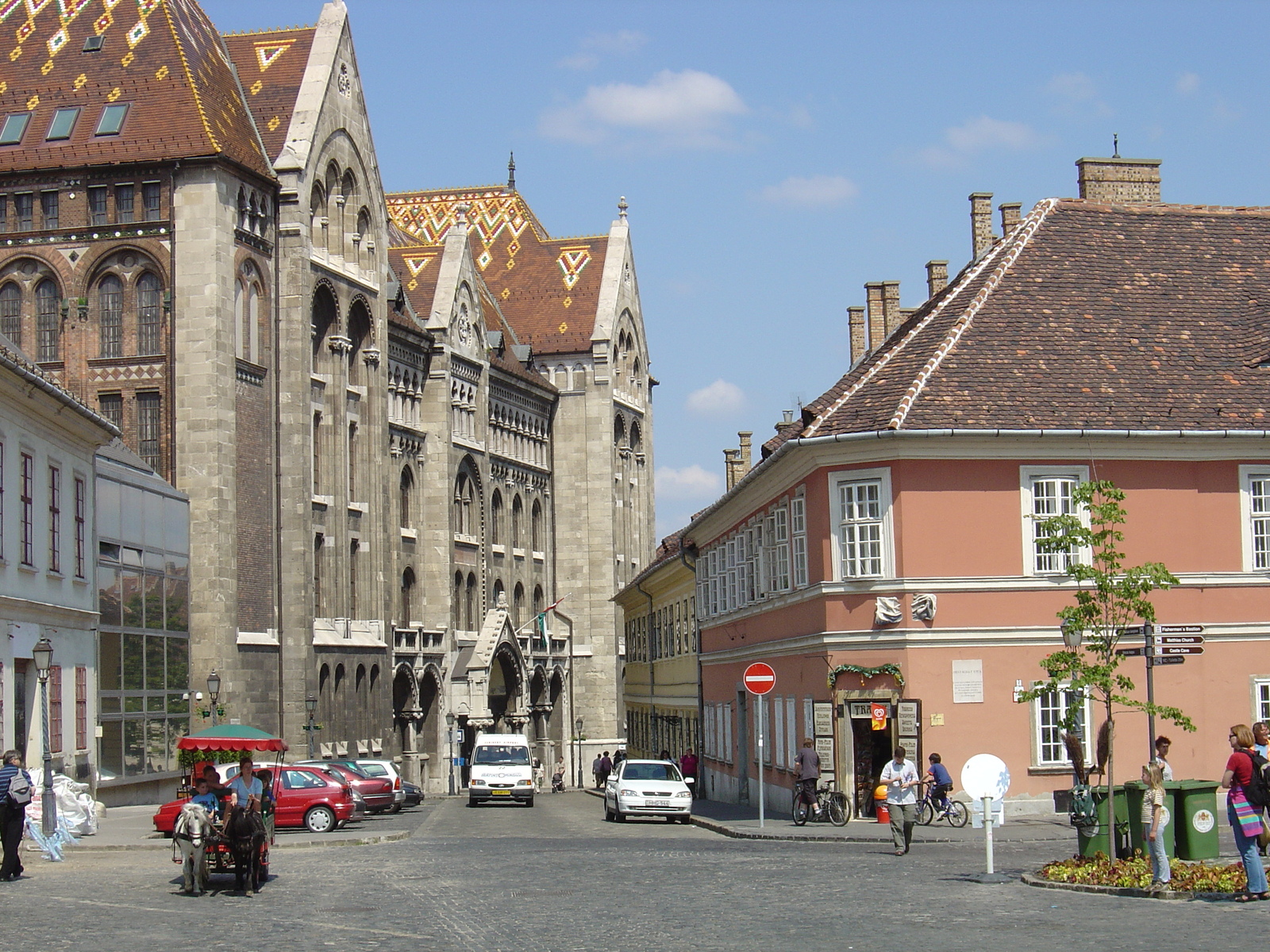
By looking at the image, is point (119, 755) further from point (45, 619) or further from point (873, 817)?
point (873, 817)

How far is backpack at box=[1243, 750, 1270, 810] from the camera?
1809 centimetres

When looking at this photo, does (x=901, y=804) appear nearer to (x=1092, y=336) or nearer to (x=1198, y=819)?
(x=1198, y=819)

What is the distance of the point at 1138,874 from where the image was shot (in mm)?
19844

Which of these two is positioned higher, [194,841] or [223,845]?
[194,841]

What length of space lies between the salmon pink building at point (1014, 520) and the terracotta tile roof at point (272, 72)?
3468 centimetres

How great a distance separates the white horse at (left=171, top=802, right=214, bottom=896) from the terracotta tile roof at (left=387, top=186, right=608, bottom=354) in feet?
258

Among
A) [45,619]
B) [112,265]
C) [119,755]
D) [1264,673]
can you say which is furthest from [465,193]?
[1264,673]

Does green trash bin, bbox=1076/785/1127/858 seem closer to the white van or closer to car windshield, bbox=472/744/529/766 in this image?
the white van

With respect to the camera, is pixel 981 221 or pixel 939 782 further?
pixel 981 221

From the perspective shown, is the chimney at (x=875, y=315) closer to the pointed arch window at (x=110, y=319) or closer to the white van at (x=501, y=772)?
the white van at (x=501, y=772)

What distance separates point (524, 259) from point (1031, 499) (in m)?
75.2

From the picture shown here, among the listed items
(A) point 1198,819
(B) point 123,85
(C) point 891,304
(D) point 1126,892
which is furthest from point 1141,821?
(B) point 123,85

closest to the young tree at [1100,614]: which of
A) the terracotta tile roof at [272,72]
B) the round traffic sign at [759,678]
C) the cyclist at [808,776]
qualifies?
the cyclist at [808,776]

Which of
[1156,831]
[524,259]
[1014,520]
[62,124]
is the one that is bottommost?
[1156,831]
